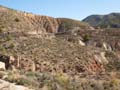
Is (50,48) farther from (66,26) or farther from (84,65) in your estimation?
(66,26)

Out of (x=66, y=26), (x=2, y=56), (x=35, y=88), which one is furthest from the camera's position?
(x=66, y=26)

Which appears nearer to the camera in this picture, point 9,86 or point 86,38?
point 9,86

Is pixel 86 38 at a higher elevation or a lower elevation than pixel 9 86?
higher

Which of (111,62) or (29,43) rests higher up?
(29,43)

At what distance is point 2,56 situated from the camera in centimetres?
2923

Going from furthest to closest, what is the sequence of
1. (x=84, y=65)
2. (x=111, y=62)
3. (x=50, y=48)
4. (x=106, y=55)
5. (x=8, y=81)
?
(x=106, y=55), (x=111, y=62), (x=50, y=48), (x=84, y=65), (x=8, y=81)

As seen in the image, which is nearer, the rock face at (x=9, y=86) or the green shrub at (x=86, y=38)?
the rock face at (x=9, y=86)

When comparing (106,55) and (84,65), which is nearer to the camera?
(84,65)

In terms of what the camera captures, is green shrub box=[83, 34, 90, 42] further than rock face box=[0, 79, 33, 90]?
Yes

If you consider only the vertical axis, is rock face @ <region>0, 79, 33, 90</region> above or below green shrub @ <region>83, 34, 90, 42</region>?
below

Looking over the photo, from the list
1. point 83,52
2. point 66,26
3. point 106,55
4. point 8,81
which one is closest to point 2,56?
point 83,52

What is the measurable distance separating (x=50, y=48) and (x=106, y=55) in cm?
959

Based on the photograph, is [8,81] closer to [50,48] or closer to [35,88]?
[35,88]

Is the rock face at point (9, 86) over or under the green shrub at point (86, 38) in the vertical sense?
under
